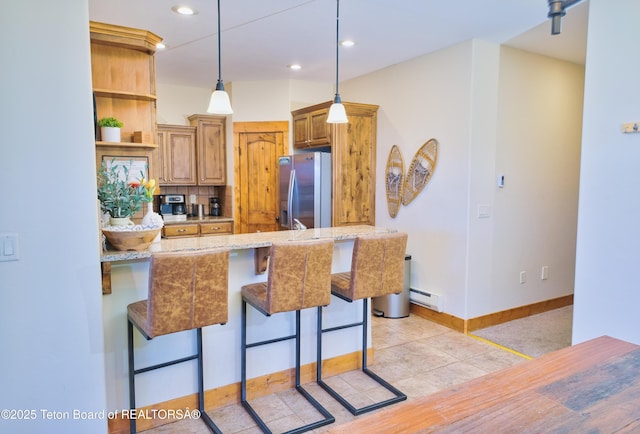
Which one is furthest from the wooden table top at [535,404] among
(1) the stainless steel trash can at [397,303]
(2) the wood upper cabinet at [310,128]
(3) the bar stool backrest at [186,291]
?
(2) the wood upper cabinet at [310,128]

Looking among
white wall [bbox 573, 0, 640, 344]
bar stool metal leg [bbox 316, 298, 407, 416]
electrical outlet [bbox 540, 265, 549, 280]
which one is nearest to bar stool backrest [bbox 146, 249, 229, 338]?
bar stool metal leg [bbox 316, 298, 407, 416]

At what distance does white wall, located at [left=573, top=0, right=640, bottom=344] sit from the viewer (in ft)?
8.52

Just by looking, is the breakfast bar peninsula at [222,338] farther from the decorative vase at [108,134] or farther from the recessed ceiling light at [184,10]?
the recessed ceiling light at [184,10]

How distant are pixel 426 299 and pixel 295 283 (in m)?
2.32

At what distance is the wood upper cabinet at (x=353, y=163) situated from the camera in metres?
4.66

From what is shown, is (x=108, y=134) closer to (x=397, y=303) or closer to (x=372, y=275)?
(x=372, y=275)

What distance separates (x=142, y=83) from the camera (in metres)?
3.26

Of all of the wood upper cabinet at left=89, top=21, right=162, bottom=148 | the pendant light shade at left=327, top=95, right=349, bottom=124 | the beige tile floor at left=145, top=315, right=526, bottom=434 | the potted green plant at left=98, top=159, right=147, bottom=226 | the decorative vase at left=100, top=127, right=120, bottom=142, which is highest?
the wood upper cabinet at left=89, top=21, right=162, bottom=148

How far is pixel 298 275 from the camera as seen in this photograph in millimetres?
2391

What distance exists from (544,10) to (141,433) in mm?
4016

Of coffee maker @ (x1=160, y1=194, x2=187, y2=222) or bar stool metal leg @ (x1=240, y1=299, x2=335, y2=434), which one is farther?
coffee maker @ (x1=160, y1=194, x2=187, y2=222)

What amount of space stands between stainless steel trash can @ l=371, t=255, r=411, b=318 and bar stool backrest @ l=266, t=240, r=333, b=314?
200cm

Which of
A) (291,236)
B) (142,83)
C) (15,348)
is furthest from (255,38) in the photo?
(15,348)

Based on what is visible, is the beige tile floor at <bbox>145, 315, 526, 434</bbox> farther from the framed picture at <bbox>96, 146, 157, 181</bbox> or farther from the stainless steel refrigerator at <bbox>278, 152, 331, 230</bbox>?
the framed picture at <bbox>96, 146, 157, 181</bbox>
